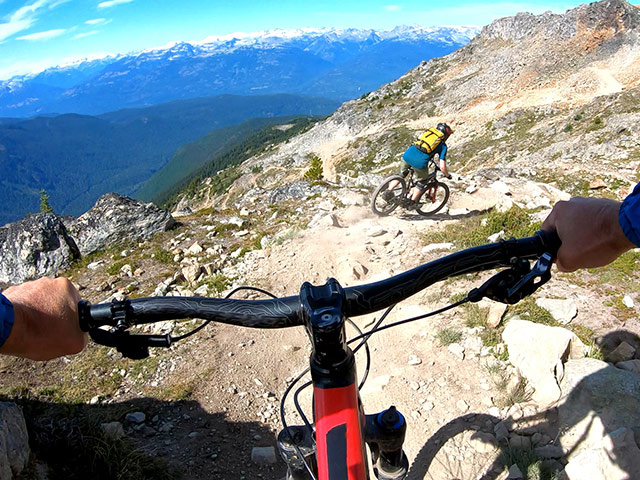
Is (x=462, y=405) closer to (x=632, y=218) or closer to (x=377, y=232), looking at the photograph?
(x=632, y=218)

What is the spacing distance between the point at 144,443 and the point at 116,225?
9.29 metres

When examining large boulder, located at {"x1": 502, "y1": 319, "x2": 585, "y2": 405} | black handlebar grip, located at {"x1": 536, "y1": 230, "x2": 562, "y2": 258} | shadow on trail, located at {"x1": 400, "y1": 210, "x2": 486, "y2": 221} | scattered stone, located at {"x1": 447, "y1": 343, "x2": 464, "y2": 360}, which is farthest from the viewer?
shadow on trail, located at {"x1": 400, "y1": 210, "x2": 486, "y2": 221}

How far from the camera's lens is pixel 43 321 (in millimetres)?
1672

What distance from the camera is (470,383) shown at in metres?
4.98

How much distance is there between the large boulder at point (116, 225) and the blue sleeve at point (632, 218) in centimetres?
1267

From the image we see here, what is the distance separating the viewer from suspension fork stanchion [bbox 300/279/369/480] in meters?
1.49

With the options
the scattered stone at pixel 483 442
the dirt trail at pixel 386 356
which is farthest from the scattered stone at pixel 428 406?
the scattered stone at pixel 483 442

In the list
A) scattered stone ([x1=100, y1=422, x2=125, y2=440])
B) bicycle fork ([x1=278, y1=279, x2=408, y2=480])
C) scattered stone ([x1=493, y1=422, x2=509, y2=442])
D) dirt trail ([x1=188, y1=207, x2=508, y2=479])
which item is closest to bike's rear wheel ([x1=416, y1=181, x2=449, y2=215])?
dirt trail ([x1=188, y1=207, x2=508, y2=479])

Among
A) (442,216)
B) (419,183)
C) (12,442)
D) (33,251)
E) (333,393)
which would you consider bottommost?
(442,216)

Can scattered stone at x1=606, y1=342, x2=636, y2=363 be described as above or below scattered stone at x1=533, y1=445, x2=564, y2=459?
above

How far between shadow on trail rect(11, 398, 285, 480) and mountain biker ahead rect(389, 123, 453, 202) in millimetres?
8814

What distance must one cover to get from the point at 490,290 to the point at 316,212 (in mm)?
11150

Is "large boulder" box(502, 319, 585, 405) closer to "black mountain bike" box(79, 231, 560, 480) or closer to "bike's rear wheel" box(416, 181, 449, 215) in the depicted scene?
"black mountain bike" box(79, 231, 560, 480)

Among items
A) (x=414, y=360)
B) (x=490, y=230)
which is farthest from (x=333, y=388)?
(x=490, y=230)
